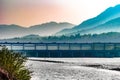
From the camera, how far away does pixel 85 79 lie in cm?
8444

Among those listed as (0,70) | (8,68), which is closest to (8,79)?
(0,70)

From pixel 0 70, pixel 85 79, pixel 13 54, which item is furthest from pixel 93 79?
pixel 0 70

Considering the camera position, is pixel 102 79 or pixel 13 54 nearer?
pixel 13 54

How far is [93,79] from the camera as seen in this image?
85188 millimetres

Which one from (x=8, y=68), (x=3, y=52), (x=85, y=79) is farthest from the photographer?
(x=85, y=79)

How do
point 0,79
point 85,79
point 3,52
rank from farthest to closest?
point 85,79, point 3,52, point 0,79

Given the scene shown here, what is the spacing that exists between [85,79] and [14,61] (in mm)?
55162

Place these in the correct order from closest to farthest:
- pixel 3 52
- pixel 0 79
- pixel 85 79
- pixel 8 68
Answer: pixel 0 79 → pixel 8 68 → pixel 3 52 → pixel 85 79

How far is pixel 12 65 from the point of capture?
95.3 feet

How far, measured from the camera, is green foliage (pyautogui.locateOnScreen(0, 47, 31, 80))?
28.6 m

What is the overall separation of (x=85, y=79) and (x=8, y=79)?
193 feet

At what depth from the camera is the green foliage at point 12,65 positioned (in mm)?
28594

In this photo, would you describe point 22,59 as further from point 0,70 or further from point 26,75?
point 0,70

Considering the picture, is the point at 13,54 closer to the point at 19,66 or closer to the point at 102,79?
the point at 19,66
